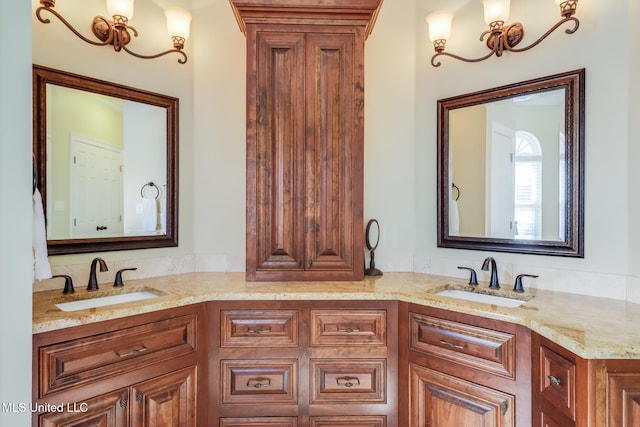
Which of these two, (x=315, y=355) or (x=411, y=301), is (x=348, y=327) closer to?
(x=315, y=355)

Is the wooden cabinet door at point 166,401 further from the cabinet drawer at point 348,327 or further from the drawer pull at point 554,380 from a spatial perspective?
the drawer pull at point 554,380

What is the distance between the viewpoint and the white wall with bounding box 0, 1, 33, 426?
1056 millimetres

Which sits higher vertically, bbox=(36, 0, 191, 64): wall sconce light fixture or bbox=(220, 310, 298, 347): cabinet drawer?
bbox=(36, 0, 191, 64): wall sconce light fixture

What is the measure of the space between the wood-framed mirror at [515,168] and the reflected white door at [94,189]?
1.95 metres

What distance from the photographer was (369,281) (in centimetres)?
198

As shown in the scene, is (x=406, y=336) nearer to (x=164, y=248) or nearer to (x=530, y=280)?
(x=530, y=280)

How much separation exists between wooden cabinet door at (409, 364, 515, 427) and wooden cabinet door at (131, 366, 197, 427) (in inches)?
41.7

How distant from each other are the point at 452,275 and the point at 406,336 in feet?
2.14

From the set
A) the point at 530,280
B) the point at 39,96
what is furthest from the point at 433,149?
the point at 39,96

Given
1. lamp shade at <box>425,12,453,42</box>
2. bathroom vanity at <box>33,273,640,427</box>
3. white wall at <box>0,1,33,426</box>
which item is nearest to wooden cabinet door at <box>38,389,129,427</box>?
bathroom vanity at <box>33,273,640,427</box>

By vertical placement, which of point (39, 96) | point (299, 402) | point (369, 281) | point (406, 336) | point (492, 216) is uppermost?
point (39, 96)

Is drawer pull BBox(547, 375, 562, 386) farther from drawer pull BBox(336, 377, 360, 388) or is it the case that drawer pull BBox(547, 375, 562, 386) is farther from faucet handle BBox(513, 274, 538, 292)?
drawer pull BBox(336, 377, 360, 388)

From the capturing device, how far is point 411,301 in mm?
1665

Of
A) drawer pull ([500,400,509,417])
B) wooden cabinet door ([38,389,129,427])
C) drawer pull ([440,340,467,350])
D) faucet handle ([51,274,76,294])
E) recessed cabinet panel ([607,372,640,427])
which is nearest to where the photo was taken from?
recessed cabinet panel ([607,372,640,427])
